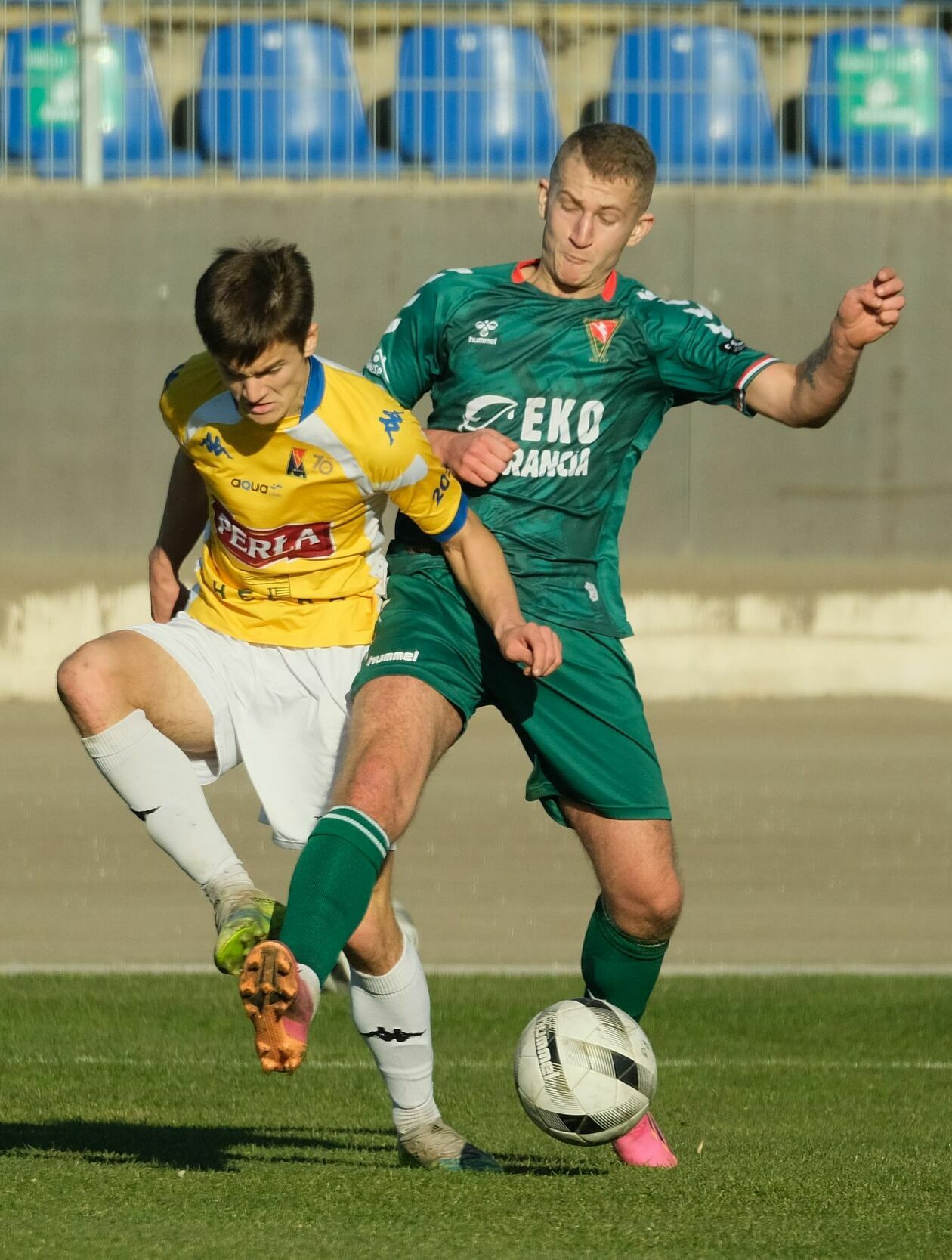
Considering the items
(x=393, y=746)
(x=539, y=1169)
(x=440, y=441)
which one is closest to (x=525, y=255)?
(x=440, y=441)

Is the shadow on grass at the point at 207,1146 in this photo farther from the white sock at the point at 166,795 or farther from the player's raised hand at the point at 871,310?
the player's raised hand at the point at 871,310

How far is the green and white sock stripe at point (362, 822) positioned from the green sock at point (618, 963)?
1.03 m

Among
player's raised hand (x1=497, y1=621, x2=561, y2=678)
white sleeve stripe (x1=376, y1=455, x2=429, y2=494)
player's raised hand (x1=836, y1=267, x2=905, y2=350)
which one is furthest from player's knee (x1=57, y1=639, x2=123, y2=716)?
player's raised hand (x1=836, y1=267, x2=905, y2=350)

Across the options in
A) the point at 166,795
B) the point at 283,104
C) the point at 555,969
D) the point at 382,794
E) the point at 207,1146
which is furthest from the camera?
the point at 283,104

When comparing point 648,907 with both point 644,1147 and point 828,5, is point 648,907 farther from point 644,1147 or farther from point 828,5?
point 828,5

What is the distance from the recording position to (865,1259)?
3.85 m

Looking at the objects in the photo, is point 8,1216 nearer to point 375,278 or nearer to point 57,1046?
point 57,1046

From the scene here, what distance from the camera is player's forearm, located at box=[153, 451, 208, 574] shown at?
200 inches

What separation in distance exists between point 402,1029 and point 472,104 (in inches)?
363

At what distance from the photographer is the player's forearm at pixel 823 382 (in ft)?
15.7

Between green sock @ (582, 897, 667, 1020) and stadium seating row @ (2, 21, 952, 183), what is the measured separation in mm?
8656

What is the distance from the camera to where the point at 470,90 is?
1327 centimetres

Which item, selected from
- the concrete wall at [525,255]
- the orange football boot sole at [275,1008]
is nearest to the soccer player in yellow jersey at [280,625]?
the orange football boot sole at [275,1008]

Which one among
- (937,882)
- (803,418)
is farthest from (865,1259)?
(937,882)
